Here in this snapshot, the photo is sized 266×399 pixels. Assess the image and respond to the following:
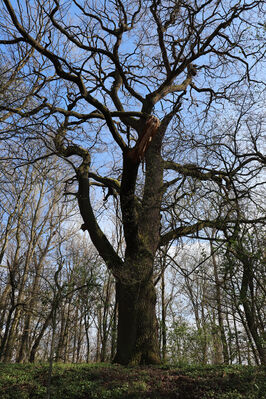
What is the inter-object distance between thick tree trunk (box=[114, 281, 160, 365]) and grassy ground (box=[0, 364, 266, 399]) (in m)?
0.69

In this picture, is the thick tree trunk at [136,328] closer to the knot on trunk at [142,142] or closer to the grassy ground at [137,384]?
the grassy ground at [137,384]

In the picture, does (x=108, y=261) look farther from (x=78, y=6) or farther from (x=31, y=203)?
(x=31, y=203)

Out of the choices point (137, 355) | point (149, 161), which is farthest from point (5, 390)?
point (149, 161)

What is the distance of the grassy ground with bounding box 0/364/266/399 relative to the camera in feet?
10.5

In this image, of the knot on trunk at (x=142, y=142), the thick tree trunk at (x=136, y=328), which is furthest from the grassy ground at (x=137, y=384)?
the knot on trunk at (x=142, y=142)

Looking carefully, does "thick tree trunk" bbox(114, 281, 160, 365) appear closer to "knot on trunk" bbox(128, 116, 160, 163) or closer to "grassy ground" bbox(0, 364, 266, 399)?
"grassy ground" bbox(0, 364, 266, 399)

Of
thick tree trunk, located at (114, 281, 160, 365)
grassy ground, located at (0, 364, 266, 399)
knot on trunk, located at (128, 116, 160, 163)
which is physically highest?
knot on trunk, located at (128, 116, 160, 163)

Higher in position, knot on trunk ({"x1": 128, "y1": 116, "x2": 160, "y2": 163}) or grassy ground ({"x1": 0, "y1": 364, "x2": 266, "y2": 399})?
knot on trunk ({"x1": 128, "y1": 116, "x2": 160, "y2": 163})

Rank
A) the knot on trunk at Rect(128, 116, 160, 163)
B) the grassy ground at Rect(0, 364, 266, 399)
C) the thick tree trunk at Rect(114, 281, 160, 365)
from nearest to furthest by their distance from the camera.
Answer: the grassy ground at Rect(0, 364, 266, 399) < the knot on trunk at Rect(128, 116, 160, 163) < the thick tree trunk at Rect(114, 281, 160, 365)

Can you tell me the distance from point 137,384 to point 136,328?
157 cm

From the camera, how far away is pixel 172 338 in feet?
33.3

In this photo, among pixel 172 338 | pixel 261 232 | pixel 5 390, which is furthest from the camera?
pixel 172 338

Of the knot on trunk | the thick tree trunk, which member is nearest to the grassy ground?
the thick tree trunk

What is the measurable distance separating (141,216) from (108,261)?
4.28 feet
